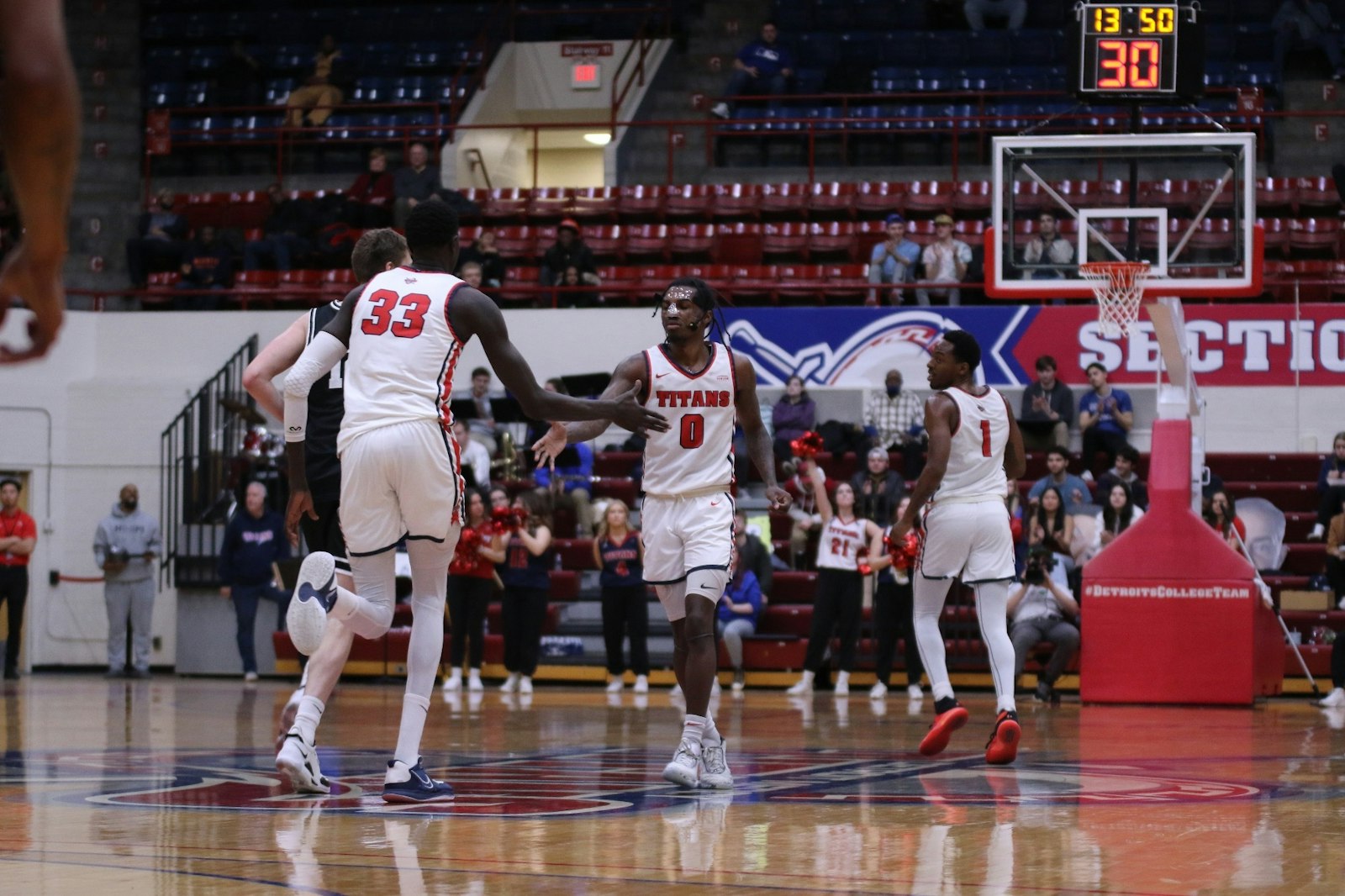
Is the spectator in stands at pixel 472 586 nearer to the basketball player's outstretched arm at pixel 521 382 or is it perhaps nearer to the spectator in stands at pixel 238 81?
the basketball player's outstretched arm at pixel 521 382

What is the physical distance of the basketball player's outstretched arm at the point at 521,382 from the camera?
604 centimetres

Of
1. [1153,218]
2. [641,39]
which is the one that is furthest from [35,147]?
[641,39]

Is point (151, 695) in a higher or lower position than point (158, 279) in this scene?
lower

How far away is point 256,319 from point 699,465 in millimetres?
14804

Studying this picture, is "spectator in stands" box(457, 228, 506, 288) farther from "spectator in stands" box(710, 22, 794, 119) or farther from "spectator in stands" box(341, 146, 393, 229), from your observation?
"spectator in stands" box(710, 22, 794, 119)

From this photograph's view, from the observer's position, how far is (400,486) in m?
6.29

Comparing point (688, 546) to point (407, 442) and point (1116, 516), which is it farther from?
point (1116, 516)

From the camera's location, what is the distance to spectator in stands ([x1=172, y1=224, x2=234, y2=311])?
71.8 feet

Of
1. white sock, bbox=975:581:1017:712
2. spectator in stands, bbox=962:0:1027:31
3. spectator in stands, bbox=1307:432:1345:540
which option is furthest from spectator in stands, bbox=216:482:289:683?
spectator in stands, bbox=962:0:1027:31

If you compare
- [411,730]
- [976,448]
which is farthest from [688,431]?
[976,448]

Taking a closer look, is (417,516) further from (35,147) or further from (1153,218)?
(1153,218)

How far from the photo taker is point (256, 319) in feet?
69.1

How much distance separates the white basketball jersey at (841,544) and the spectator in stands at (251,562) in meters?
5.68

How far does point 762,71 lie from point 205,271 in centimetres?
764
